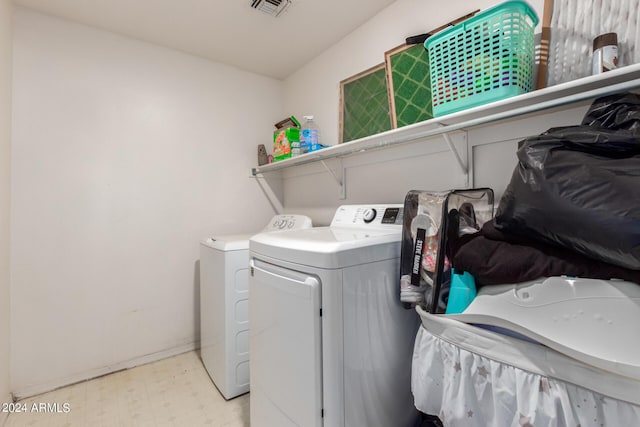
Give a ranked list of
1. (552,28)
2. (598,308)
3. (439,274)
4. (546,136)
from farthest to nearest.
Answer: (552,28) < (439,274) < (546,136) < (598,308)

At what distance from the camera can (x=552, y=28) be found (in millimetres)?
1165

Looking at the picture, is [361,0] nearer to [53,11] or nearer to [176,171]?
[176,171]

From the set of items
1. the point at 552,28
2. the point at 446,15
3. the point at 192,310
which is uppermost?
the point at 446,15

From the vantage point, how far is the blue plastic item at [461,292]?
36.8 inches

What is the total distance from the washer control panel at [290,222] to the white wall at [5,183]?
164cm

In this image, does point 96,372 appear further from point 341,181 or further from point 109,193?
point 341,181

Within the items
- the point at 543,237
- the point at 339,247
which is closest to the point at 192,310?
the point at 339,247

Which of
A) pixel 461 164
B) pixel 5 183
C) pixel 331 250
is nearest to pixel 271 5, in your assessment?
pixel 461 164

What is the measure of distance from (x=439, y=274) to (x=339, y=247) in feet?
1.14

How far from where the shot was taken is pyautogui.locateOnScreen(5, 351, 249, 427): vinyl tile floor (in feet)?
5.28

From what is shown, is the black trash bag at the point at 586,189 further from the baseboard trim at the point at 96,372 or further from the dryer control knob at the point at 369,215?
the baseboard trim at the point at 96,372

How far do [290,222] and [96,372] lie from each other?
67.5 inches

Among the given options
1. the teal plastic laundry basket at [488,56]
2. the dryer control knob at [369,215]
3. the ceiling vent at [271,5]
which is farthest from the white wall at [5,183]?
the teal plastic laundry basket at [488,56]

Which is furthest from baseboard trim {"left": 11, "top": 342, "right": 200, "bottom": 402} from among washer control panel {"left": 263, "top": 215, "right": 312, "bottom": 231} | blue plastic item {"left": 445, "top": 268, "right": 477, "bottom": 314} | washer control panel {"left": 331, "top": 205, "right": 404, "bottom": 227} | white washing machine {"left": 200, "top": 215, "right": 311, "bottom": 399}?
blue plastic item {"left": 445, "top": 268, "right": 477, "bottom": 314}
